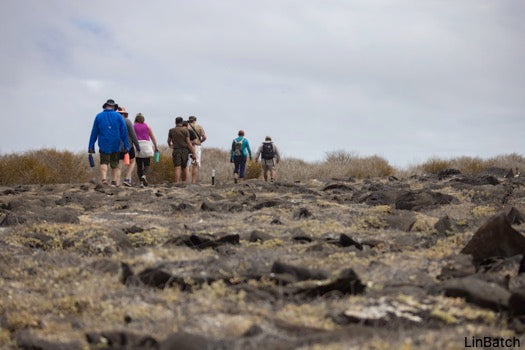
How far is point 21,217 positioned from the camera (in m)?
7.71

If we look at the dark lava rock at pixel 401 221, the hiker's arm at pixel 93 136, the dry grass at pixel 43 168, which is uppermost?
the hiker's arm at pixel 93 136

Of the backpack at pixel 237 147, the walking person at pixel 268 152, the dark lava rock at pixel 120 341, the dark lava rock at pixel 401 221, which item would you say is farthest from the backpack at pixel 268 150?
the dark lava rock at pixel 120 341

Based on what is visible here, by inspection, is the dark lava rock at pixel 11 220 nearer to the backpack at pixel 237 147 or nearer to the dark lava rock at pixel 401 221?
the dark lava rock at pixel 401 221

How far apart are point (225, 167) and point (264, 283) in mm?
21444

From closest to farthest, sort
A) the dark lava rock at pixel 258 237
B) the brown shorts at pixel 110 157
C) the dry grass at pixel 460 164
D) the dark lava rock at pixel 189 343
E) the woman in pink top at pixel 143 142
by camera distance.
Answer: the dark lava rock at pixel 189 343 → the dark lava rock at pixel 258 237 → the brown shorts at pixel 110 157 → the woman in pink top at pixel 143 142 → the dry grass at pixel 460 164

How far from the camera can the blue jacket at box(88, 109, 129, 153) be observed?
1323 centimetres

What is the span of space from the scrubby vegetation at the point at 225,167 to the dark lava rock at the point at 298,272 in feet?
55.2

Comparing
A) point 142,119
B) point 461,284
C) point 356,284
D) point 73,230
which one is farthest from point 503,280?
point 142,119

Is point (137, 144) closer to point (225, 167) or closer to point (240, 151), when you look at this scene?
point (240, 151)

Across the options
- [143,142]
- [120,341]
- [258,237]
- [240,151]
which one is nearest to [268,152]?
[240,151]

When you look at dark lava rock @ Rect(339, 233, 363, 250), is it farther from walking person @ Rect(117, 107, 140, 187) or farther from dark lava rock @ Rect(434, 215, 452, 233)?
walking person @ Rect(117, 107, 140, 187)

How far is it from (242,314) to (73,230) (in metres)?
3.63

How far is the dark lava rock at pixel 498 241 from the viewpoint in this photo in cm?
459

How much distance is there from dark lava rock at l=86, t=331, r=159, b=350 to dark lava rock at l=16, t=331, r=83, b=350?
0.08 m
